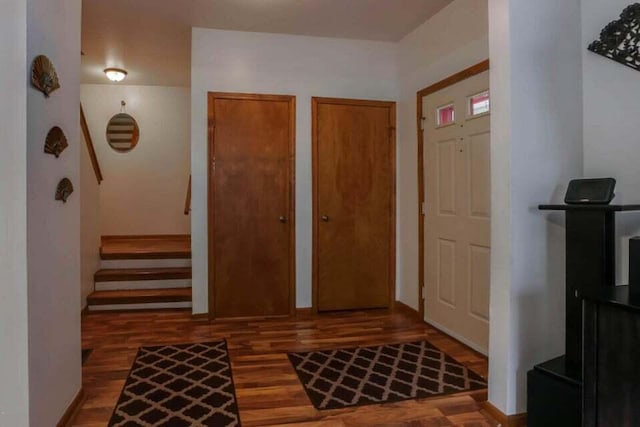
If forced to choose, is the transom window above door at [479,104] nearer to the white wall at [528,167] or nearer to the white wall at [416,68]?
the white wall at [416,68]

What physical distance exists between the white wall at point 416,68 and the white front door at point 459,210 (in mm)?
174

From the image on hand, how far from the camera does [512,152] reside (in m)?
2.02

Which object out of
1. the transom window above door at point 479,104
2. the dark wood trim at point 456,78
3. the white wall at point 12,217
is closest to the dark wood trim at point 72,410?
the white wall at point 12,217

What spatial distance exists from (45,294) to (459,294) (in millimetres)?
2715

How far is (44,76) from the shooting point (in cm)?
181

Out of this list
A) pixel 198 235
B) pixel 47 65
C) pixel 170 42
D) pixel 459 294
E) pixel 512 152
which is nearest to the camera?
pixel 47 65

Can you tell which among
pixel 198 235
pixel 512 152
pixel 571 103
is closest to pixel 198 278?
pixel 198 235

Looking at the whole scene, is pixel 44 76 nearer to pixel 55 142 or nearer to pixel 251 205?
pixel 55 142

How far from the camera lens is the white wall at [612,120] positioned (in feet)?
6.31

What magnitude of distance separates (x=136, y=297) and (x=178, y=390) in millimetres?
Answer: 2037

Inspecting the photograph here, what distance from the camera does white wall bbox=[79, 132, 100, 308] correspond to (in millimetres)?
4078

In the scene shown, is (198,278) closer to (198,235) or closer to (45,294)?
(198,235)

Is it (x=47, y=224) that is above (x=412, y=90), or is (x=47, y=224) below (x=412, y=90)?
below

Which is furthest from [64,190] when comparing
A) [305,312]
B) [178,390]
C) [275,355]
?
[305,312]
